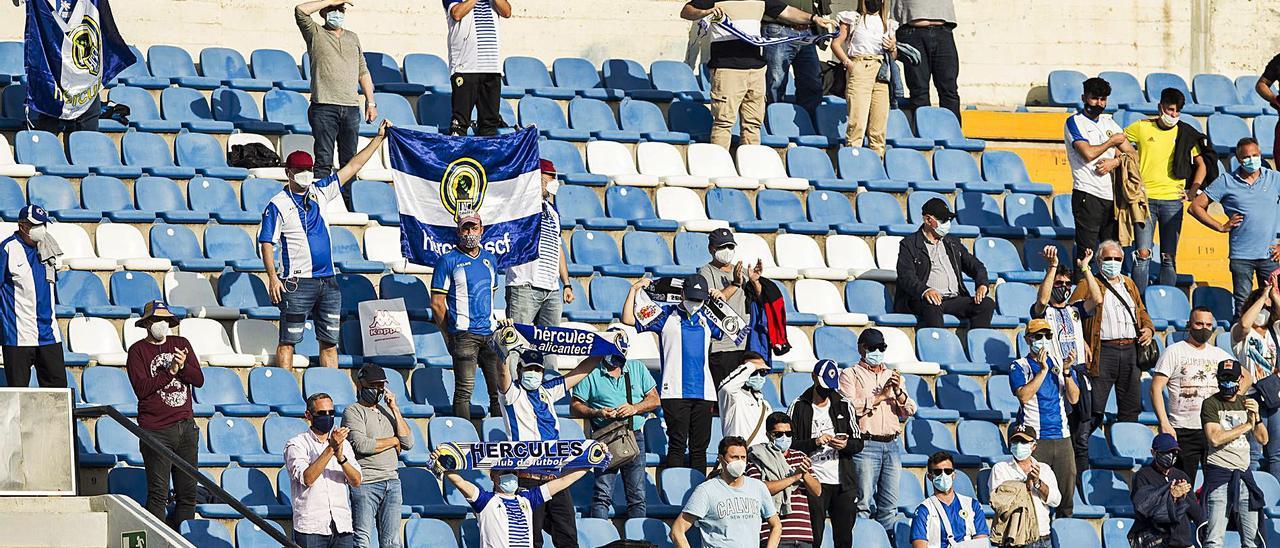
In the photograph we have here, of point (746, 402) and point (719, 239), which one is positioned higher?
point (719, 239)

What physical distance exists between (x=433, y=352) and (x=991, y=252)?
4.75m

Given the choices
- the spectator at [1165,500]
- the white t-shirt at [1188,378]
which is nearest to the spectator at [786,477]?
the spectator at [1165,500]

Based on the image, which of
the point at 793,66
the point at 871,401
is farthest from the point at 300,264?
the point at 793,66

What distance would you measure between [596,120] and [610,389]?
177 inches

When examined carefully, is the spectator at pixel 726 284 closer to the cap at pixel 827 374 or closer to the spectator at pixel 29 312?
the cap at pixel 827 374

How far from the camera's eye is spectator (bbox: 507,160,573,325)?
15523 mm

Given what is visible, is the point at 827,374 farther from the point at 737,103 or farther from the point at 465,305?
the point at 737,103

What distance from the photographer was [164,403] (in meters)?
13.5

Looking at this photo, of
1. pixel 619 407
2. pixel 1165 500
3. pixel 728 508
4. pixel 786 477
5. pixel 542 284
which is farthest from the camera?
pixel 542 284

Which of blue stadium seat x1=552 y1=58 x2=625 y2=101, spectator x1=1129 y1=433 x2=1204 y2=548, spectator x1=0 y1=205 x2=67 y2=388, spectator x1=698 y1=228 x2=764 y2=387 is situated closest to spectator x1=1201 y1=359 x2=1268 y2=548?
spectator x1=1129 y1=433 x2=1204 y2=548

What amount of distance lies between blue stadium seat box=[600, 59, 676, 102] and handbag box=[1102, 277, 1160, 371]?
4278mm

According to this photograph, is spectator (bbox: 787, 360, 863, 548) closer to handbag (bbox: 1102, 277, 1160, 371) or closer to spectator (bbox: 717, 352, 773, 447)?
spectator (bbox: 717, 352, 773, 447)

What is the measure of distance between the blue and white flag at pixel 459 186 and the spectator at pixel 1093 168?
4.20 metres

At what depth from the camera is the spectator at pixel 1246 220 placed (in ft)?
57.6
